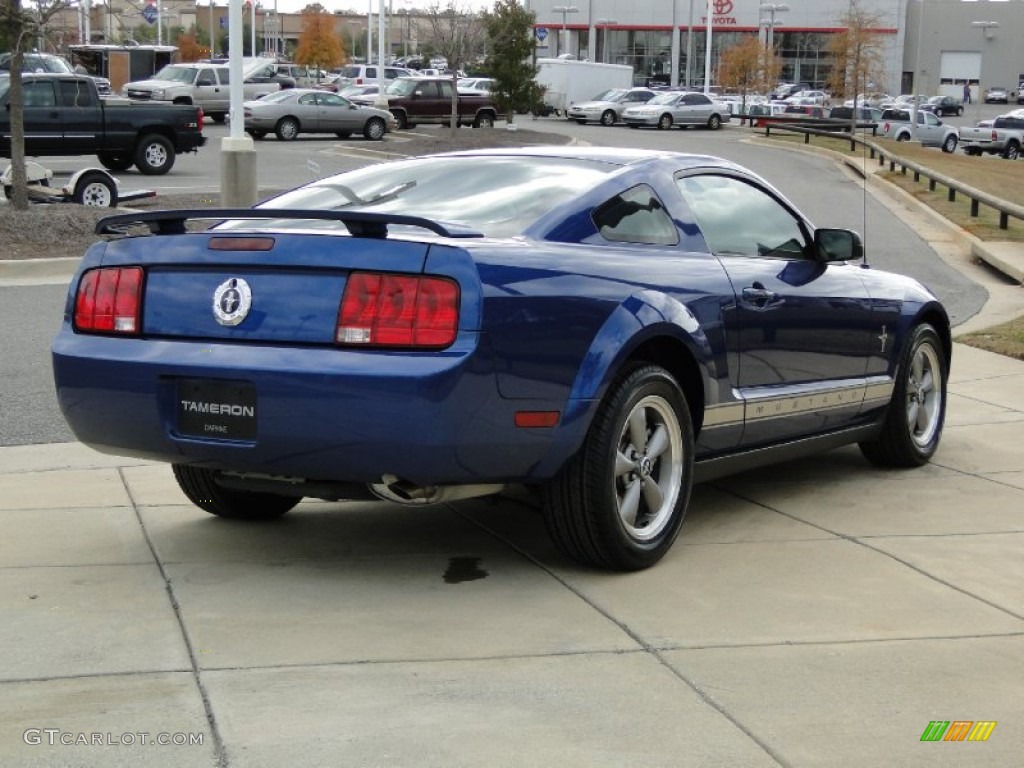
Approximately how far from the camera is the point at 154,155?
95.2 feet

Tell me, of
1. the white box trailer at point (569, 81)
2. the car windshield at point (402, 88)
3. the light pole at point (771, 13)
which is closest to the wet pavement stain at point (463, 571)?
the car windshield at point (402, 88)

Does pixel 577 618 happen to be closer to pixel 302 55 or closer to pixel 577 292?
pixel 577 292

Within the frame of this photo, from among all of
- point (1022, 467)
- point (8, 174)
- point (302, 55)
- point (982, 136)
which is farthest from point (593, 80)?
point (1022, 467)

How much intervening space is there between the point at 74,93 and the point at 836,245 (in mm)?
23178

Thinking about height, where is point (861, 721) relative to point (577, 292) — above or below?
below

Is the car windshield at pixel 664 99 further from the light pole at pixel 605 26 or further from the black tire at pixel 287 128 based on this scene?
the light pole at pixel 605 26

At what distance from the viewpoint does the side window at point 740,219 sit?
6410mm

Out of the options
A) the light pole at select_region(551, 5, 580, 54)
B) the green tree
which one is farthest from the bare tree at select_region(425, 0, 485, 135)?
the light pole at select_region(551, 5, 580, 54)

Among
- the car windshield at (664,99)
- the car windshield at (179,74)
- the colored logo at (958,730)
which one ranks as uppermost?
the car windshield at (179,74)

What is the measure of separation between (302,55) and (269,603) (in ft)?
323

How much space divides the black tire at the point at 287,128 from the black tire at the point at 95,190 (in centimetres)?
2253

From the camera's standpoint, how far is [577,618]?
505 centimetres

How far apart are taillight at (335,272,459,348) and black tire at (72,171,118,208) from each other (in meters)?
15.6

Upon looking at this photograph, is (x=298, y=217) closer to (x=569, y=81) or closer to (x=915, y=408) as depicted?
(x=915, y=408)
